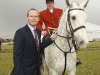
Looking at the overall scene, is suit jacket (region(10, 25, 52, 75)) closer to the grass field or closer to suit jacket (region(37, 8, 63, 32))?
suit jacket (region(37, 8, 63, 32))

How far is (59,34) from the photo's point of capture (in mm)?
6684

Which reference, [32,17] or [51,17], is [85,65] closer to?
[51,17]

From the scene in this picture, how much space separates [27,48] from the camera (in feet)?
18.2

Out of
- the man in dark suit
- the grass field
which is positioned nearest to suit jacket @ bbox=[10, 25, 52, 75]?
the man in dark suit

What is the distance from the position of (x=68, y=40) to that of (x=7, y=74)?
7525 mm

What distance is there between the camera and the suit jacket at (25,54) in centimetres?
530

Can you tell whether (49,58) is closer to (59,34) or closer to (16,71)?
(59,34)

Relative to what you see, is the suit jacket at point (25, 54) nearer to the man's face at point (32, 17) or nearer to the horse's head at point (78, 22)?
the man's face at point (32, 17)

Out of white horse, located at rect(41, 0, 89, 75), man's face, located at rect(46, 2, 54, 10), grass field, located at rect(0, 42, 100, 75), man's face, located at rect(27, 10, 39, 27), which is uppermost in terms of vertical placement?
man's face, located at rect(46, 2, 54, 10)

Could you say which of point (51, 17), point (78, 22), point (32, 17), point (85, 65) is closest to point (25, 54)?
point (32, 17)

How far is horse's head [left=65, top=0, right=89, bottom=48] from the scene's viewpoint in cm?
548

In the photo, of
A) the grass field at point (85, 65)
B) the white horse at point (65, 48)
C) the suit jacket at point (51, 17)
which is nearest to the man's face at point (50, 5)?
the suit jacket at point (51, 17)

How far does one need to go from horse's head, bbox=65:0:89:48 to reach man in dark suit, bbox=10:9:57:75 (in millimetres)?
837

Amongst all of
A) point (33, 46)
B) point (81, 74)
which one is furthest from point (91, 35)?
point (33, 46)
